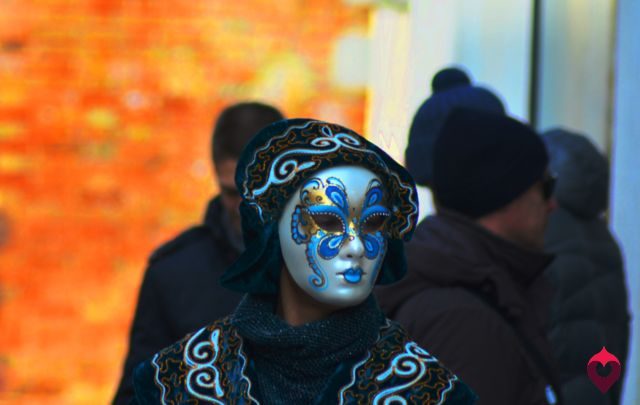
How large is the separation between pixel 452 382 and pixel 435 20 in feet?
6.67

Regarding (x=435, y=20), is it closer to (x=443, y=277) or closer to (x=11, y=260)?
(x=443, y=277)

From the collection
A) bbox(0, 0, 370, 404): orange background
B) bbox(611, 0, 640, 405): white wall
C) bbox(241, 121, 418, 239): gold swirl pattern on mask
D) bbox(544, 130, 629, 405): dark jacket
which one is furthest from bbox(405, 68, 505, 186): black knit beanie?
bbox(0, 0, 370, 404): orange background

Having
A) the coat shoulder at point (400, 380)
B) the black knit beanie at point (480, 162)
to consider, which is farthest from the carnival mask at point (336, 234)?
the black knit beanie at point (480, 162)

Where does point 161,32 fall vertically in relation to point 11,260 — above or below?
above

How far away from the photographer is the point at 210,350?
3080 mm

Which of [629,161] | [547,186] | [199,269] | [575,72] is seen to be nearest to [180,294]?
[199,269]

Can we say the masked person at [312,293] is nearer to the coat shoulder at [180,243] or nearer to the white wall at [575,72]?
the coat shoulder at [180,243]

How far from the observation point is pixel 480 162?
3902 millimetres

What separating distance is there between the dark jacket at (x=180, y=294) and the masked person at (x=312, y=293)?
1.30 metres

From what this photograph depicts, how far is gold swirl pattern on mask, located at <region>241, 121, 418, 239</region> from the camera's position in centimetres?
300

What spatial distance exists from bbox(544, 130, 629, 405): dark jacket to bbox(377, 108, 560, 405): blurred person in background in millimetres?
664

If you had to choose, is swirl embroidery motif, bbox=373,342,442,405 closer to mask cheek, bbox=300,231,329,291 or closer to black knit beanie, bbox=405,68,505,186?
mask cheek, bbox=300,231,329,291

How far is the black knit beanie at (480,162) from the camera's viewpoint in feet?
12.7

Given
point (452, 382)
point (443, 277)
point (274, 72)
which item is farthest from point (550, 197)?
point (274, 72)
